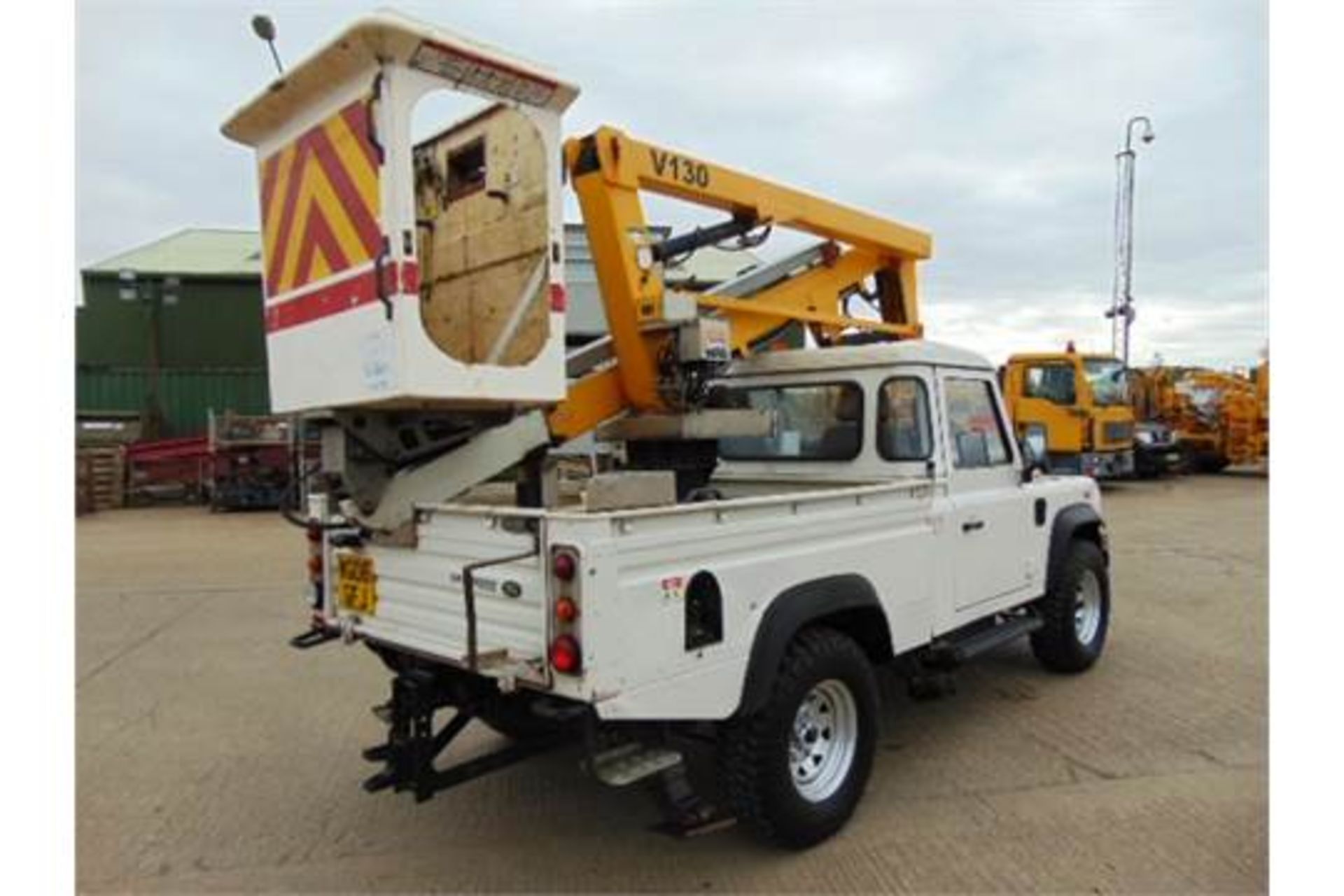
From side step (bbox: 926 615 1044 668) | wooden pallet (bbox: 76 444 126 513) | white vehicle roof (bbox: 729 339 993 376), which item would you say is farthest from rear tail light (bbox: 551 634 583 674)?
wooden pallet (bbox: 76 444 126 513)

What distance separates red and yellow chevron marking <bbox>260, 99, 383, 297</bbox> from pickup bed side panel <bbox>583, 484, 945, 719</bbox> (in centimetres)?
131

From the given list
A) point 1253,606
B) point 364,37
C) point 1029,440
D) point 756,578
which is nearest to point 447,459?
point 756,578

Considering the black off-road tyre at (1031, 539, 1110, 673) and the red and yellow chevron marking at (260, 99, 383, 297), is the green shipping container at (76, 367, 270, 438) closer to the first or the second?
the red and yellow chevron marking at (260, 99, 383, 297)

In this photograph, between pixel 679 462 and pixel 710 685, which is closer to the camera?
pixel 710 685

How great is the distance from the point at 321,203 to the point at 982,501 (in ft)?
10.9

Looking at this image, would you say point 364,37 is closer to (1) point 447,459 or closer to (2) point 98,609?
(1) point 447,459

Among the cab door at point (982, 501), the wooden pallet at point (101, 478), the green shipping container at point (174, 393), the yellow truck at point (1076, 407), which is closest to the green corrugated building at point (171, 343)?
the green shipping container at point (174, 393)

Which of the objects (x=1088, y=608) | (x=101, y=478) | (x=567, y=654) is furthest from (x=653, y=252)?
(x=101, y=478)

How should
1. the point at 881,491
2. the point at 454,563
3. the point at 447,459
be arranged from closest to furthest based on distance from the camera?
1. the point at 454,563
2. the point at 447,459
3. the point at 881,491

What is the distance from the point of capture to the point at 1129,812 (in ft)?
12.1

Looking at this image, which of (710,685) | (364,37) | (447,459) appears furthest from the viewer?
(447,459)

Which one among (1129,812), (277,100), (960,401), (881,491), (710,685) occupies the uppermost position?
(277,100)

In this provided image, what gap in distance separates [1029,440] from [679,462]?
2.31 m

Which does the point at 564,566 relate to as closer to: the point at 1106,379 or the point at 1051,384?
the point at 1051,384
